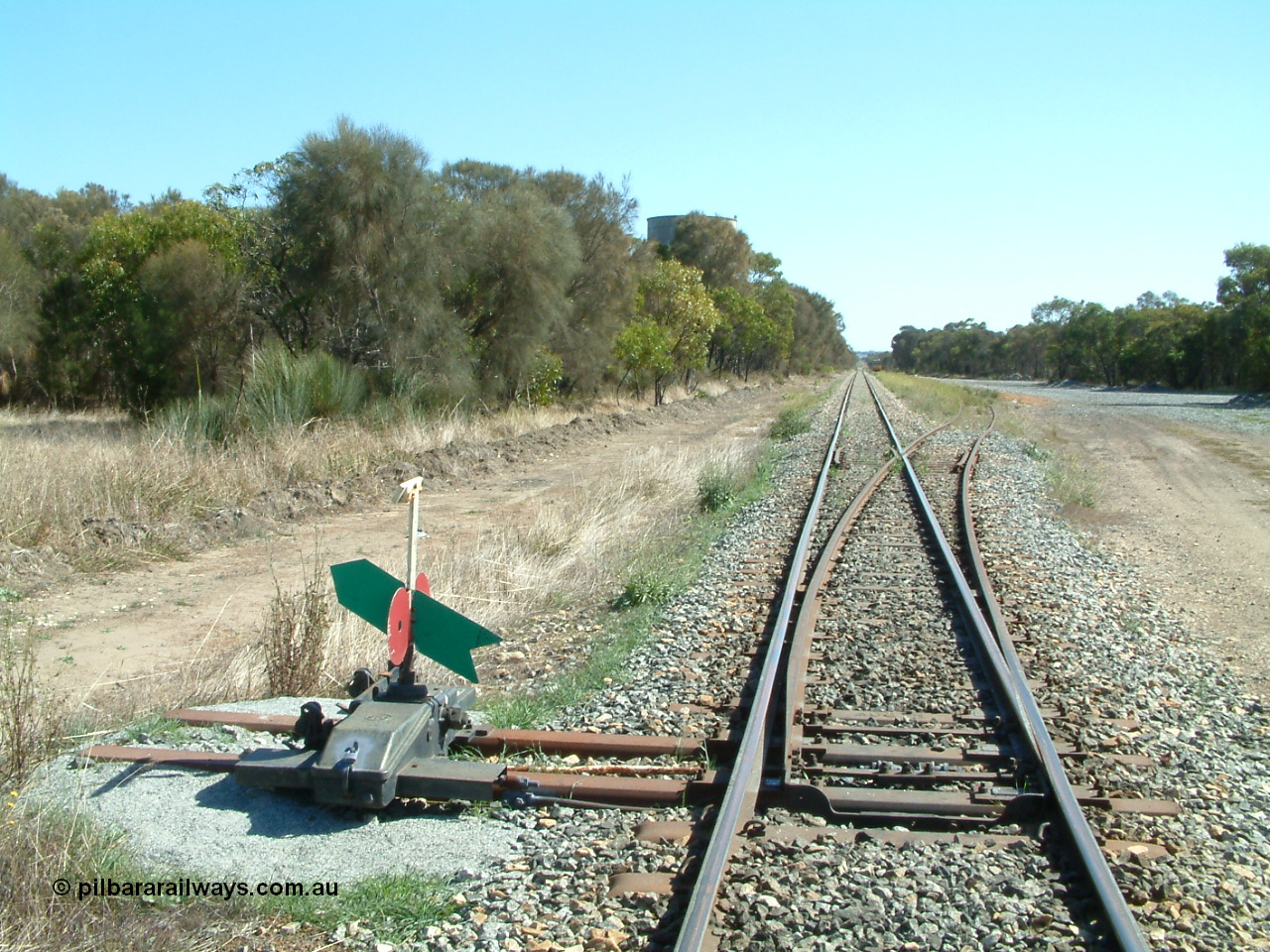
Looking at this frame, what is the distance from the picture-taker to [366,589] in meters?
4.50

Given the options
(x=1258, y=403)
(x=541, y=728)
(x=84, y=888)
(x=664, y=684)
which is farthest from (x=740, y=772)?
(x=1258, y=403)

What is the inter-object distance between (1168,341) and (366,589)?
71.9 meters

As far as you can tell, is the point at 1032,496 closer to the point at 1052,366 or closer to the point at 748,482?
the point at 748,482

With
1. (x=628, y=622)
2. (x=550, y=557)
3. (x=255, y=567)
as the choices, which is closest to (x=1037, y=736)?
(x=628, y=622)

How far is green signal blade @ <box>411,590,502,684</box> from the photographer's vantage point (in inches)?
175

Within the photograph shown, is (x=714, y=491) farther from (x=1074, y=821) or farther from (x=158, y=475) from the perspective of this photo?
(x=1074, y=821)

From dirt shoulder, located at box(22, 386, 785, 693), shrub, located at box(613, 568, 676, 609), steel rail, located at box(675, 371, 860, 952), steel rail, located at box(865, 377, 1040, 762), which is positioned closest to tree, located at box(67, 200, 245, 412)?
dirt shoulder, located at box(22, 386, 785, 693)

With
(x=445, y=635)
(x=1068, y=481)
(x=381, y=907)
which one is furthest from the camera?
(x=1068, y=481)

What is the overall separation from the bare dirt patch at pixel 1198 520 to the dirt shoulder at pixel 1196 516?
14 millimetres

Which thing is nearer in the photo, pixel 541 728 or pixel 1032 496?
pixel 541 728

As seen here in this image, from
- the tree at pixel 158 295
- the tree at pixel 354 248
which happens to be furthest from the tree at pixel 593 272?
the tree at pixel 158 295

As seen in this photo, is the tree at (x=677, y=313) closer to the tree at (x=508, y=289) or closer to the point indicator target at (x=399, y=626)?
the tree at (x=508, y=289)

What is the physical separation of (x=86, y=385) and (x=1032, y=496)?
2659 cm

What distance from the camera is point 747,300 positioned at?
51.1m
